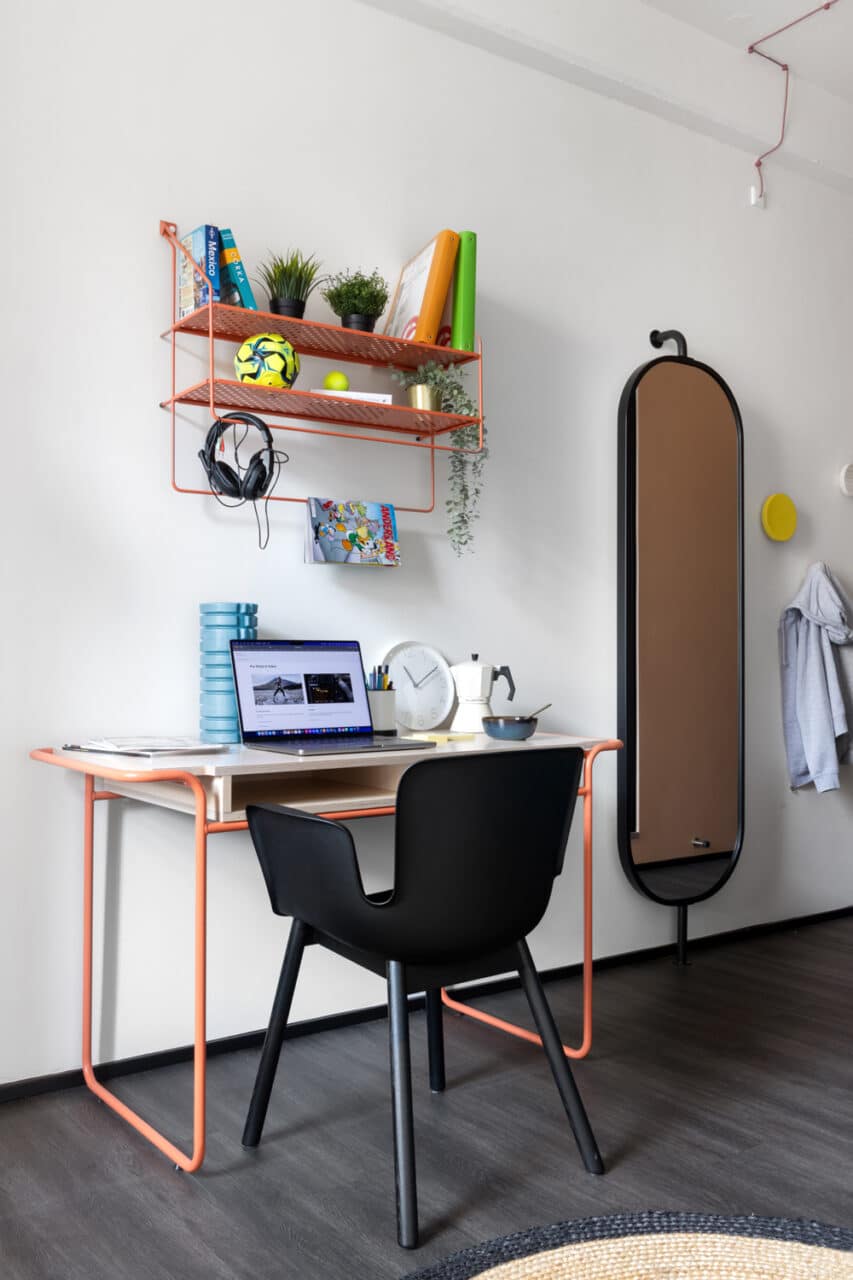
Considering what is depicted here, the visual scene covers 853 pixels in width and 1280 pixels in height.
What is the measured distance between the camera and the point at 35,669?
241 cm

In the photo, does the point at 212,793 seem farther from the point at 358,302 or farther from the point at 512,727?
the point at 358,302

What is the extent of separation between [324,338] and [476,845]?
4.61ft

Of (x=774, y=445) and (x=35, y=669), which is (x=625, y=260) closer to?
(x=774, y=445)

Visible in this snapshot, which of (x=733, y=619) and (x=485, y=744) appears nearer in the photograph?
(x=485, y=744)

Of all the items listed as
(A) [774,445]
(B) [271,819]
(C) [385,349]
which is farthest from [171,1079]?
(A) [774,445]

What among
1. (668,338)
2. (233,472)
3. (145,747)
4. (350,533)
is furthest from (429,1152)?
(668,338)

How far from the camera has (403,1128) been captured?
181 centimetres

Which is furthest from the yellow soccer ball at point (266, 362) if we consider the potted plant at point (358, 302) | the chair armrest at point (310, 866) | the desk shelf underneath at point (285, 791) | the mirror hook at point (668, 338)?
the mirror hook at point (668, 338)

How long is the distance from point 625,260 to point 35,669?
2.24 metres

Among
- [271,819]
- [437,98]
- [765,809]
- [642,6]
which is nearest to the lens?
[271,819]

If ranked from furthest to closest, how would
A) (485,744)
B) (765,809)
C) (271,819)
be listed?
(765,809)
(485,744)
(271,819)

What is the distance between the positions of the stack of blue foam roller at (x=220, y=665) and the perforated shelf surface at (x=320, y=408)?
0.49 meters

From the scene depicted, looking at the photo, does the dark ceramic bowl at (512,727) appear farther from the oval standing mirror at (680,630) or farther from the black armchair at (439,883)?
the oval standing mirror at (680,630)

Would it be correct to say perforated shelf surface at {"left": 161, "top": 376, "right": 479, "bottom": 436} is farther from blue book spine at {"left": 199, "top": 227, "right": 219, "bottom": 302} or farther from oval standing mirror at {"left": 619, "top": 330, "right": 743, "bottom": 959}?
oval standing mirror at {"left": 619, "top": 330, "right": 743, "bottom": 959}
